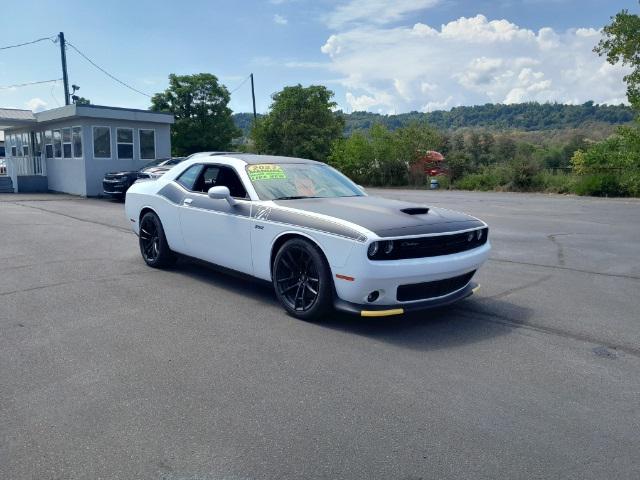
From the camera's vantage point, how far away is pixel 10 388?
367 cm

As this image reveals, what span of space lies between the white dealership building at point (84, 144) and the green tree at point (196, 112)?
1734 centimetres

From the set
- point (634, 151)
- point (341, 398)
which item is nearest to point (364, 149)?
point (634, 151)

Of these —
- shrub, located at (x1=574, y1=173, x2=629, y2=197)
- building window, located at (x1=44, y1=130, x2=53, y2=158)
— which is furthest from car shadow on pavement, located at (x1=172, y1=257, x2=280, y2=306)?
shrub, located at (x1=574, y1=173, x2=629, y2=197)

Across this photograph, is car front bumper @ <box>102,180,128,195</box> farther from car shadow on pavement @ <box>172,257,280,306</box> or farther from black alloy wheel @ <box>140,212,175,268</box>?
car shadow on pavement @ <box>172,257,280,306</box>

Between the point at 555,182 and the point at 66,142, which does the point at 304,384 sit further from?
the point at 555,182

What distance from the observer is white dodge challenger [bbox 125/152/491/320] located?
4723 millimetres

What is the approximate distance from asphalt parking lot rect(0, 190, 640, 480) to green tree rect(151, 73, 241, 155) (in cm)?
3712

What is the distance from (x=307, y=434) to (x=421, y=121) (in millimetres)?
34316

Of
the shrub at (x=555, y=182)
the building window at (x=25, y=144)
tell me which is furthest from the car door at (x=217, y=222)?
the shrub at (x=555, y=182)

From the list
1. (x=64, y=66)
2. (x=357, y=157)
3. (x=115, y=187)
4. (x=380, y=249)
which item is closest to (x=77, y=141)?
(x=115, y=187)

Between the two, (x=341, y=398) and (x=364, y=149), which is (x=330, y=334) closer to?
(x=341, y=398)

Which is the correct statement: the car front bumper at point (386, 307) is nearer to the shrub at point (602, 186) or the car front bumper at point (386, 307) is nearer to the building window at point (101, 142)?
the building window at point (101, 142)

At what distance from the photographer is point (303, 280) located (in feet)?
17.0

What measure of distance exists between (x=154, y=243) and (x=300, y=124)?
120ft
